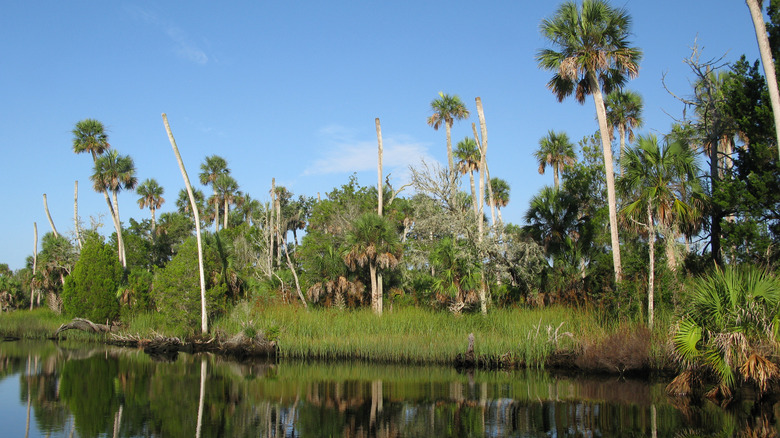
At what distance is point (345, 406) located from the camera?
45.9ft

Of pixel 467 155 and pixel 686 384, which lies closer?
pixel 686 384

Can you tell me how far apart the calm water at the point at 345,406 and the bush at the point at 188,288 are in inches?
352

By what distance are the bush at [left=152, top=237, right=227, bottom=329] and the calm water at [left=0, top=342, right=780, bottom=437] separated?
29.4ft

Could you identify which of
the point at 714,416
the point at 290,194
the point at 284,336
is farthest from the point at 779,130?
the point at 290,194

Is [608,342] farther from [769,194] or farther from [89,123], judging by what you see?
[89,123]

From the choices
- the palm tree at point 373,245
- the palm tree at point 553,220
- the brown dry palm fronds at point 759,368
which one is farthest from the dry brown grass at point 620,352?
the palm tree at point 373,245

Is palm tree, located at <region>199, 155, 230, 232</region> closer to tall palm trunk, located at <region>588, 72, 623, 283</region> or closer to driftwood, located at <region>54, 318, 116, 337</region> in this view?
driftwood, located at <region>54, 318, 116, 337</region>

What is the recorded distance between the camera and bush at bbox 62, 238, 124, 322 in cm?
3678

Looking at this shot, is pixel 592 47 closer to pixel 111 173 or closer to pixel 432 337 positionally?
pixel 432 337

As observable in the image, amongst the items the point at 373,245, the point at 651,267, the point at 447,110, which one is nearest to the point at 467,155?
the point at 447,110

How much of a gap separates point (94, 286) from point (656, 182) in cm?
3213

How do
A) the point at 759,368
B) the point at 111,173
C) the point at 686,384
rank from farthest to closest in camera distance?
the point at 111,173, the point at 686,384, the point at 759,368

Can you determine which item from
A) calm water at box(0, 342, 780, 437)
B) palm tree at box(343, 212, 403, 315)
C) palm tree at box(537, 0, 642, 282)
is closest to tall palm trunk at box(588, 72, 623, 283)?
palm tree at box(537, 0, 642, 282)

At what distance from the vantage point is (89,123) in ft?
142
